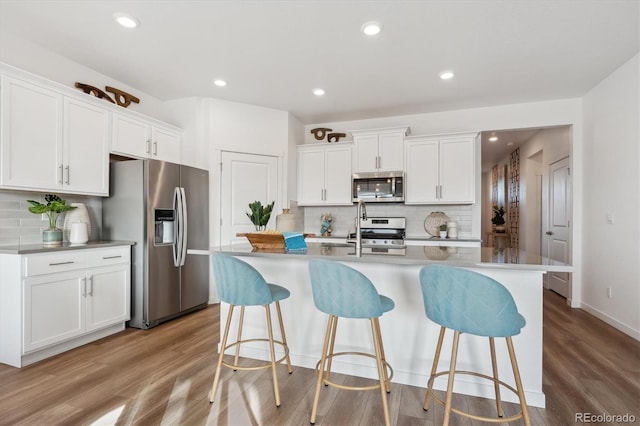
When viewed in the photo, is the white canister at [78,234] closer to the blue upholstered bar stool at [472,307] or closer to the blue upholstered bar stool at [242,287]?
the blue upholstered bar stool at [242,287]

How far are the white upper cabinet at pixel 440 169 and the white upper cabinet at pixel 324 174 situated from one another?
89 centimetres

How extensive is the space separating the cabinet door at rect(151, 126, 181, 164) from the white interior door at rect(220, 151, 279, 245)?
59cm

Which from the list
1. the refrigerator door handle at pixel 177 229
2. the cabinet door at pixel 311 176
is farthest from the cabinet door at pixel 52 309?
the cabinet door at pixel 311 176

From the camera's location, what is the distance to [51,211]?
118 inches

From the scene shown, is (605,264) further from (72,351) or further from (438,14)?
(72,351)

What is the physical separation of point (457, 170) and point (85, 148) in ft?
14.0

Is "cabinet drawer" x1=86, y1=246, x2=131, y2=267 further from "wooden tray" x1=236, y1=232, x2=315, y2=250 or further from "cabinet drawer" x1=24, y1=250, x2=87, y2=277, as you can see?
"wooden tray" x1=236, y1=232, x2=315, y2=250

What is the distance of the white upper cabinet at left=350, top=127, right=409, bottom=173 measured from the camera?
4680 millimetres

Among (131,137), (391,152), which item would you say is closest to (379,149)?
(391,152)

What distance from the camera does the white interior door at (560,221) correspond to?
15.2ft

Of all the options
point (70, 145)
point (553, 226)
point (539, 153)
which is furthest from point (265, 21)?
point (539, 153)

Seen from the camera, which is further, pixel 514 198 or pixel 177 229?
pixel 514 198

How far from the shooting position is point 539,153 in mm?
5984

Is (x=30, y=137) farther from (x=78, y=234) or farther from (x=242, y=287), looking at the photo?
(x=242, y=287)
